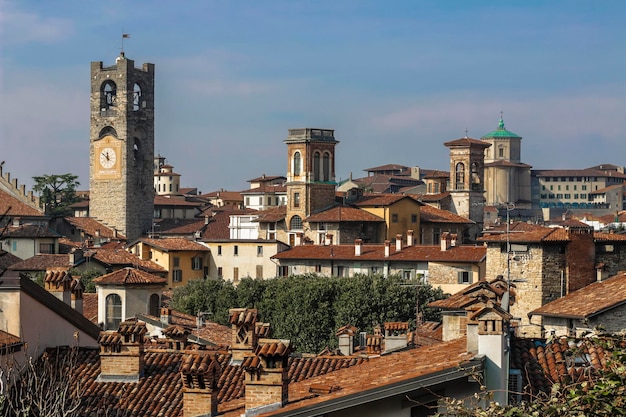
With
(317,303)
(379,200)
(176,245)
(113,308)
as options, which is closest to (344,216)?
(379,200)

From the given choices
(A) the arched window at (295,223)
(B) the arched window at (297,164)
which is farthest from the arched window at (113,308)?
(B) the arched window at (297,164)

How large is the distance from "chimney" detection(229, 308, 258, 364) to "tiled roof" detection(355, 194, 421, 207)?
71.7 m

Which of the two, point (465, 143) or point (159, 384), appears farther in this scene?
point (465, 143)

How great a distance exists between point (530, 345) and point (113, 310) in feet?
72.5

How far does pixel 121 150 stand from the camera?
358 feet

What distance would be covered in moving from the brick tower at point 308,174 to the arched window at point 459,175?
39.4 feet

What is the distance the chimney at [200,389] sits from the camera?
14359 millimetres

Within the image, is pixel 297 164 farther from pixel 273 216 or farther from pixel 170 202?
pixel 170 202

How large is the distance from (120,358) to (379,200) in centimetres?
7540

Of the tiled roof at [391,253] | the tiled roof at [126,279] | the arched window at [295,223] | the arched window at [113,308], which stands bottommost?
the arched window at [113,308]

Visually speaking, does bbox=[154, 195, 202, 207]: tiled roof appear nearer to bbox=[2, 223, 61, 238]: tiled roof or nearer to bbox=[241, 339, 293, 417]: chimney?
bbox=[2, 223, 61, 238]: tiled roof

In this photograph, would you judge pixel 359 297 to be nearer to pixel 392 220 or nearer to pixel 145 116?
pixel 392 220

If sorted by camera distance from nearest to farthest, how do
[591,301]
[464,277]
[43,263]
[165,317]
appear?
[591,301], [165,317], [43,263], [464,277]

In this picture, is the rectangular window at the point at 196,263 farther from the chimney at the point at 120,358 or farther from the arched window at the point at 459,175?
the chimney at the point at 120,358
